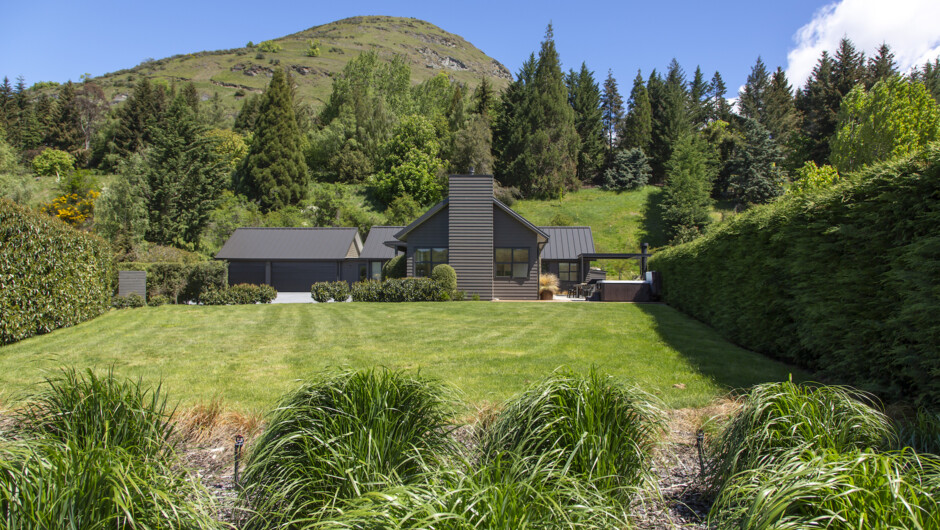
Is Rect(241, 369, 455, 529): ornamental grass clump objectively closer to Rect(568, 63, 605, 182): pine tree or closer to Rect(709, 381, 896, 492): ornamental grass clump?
Rect(709, 381, 896, 492): ornamental grass clump

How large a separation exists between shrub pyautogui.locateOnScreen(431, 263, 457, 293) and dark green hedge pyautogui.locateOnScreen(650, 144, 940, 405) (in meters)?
12.4

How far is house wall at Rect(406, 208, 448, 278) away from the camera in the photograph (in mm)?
21453

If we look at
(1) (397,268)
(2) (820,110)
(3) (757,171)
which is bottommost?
(1) (397,268)

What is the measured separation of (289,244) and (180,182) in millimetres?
10323

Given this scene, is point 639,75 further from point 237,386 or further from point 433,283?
point 237,386

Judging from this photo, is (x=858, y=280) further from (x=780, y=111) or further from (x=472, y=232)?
(x=780, y=111)

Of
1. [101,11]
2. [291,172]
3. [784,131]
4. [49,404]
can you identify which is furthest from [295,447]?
[784,131]

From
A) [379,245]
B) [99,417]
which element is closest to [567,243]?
[379,245]

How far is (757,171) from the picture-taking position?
4584 cm

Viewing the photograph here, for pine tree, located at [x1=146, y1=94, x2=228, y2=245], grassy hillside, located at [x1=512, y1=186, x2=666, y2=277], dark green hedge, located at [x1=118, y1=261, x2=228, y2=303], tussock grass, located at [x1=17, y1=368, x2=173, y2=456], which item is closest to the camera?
tussock grass, located at [x1=17, y1=368, x2=173, y2=456]

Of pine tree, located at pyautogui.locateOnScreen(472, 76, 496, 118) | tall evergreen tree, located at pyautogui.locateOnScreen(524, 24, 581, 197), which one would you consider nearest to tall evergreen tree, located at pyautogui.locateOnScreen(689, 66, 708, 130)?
tall evergreen tree, located at pyautogui.locateOnScreen(524, 24, 581, 197)

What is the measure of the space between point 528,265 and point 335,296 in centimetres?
847

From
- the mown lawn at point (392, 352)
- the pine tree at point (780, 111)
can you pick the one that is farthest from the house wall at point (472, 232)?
the pine tree at point (780, 111)

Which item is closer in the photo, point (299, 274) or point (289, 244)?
point (289, 244)
